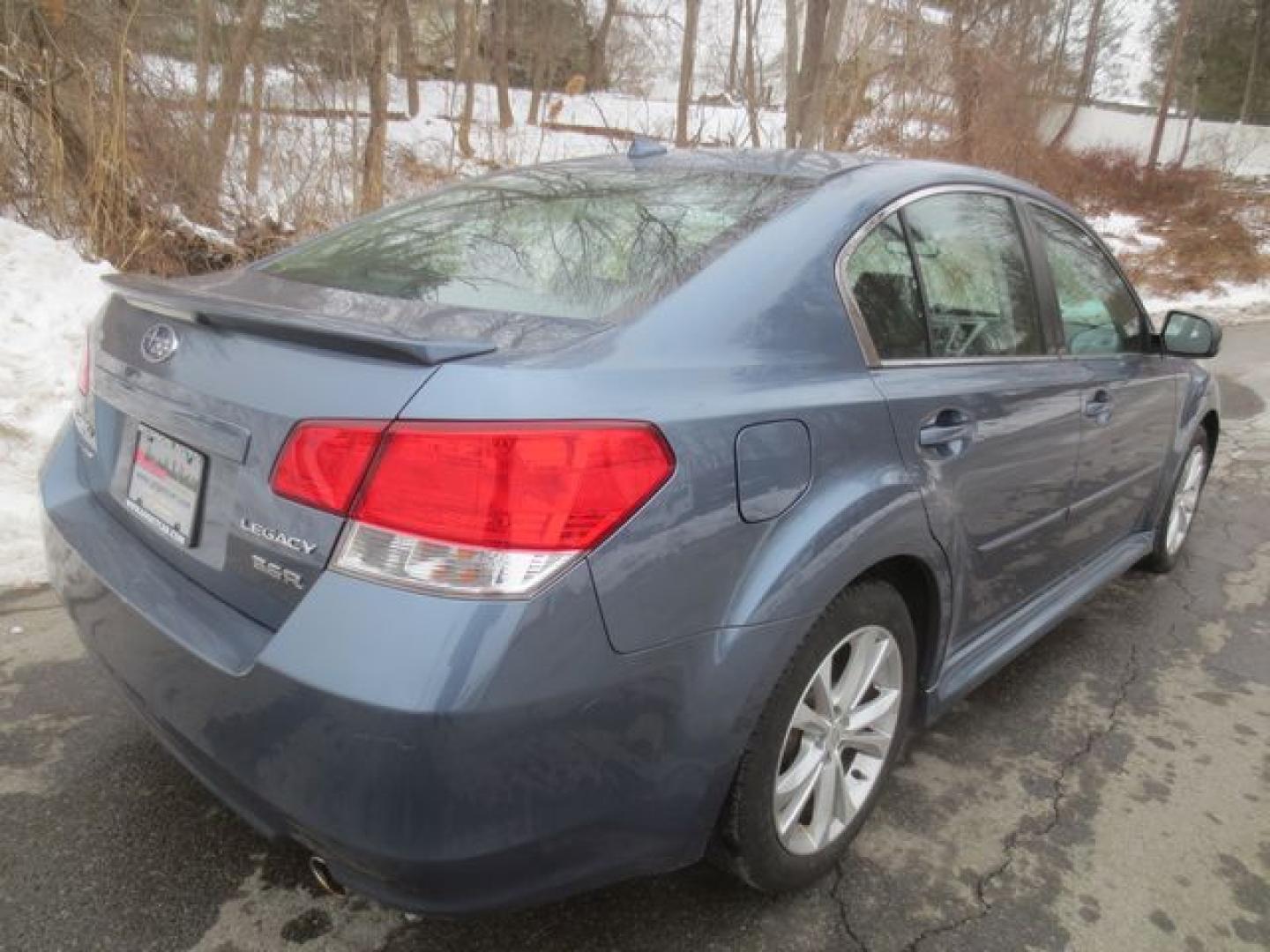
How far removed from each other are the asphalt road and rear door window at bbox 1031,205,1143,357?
3.76 ft

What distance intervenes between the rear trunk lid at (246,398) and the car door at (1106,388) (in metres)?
1.99

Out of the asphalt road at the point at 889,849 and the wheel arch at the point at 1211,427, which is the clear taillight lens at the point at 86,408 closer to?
the asphalt road at the point at 889,849

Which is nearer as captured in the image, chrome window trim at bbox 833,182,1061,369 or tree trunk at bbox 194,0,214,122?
chrome window trim at bbox 833,182,1061,369

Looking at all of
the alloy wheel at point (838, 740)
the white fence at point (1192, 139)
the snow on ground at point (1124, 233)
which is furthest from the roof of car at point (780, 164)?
the white fence at point (1192, 139)

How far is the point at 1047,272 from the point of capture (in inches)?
113

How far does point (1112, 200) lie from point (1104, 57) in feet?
29.2

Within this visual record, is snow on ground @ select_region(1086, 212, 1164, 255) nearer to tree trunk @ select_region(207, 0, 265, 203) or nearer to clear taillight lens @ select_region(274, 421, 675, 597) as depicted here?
tree trunk @ select_region(207, 0, 265, 203)

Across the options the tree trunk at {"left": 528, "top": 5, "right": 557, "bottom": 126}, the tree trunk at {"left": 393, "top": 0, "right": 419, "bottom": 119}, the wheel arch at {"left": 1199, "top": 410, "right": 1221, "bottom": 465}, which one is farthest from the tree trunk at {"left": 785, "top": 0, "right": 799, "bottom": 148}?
the tree trunk at {"left": 528, "top": 5, "right": 557, "bottom": 126}

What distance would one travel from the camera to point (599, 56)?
3167 centimetres

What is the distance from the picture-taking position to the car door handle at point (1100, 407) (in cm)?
288

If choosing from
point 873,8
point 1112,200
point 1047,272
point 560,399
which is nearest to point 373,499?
point 560,399

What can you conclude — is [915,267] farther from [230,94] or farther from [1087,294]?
[230,94]

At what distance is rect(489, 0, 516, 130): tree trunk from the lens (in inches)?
837

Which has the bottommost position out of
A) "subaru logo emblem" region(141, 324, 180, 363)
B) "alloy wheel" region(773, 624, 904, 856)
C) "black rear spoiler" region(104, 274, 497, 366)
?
"alloy wheel" region(773, 624, 904, 856)
